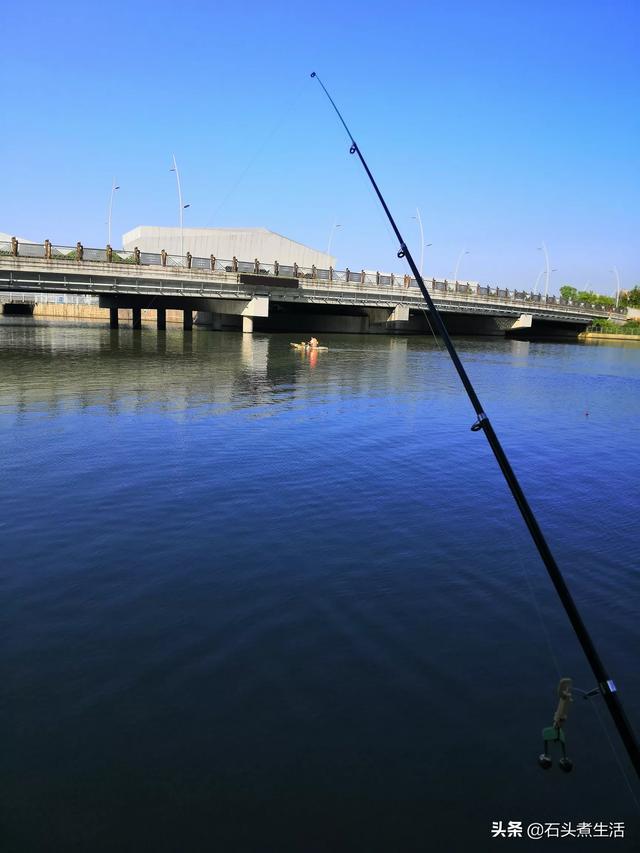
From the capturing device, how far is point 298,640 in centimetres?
640

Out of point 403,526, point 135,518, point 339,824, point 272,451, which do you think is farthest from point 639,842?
point 272,451

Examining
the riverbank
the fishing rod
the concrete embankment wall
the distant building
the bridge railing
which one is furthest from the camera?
the distant building

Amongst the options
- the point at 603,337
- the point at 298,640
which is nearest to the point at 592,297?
the point at 603,337

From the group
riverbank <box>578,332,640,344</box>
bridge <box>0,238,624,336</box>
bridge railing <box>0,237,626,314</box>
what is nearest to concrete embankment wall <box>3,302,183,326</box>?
bridge <box>0,238,624,336</box>

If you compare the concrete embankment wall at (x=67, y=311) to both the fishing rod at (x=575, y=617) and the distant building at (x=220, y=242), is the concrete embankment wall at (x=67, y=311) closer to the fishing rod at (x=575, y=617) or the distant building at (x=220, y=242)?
the distant building at (x=220, y=242)

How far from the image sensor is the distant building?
101 metres

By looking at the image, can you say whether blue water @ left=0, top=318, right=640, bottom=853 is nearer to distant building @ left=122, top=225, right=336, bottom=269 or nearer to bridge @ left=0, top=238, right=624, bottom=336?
bridge @ left=0, top=238, right=624, bottom=336

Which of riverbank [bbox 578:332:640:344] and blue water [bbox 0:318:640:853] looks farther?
riverbank [bbox 578:332:640:344]

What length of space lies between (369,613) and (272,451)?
24.4 ft

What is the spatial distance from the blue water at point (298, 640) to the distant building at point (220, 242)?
9037cm

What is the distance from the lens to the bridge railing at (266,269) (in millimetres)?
42562

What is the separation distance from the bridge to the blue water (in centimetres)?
1639

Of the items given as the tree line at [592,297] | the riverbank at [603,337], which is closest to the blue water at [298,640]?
the riverbank at [603,337]

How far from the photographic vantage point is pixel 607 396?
90.0 feet
